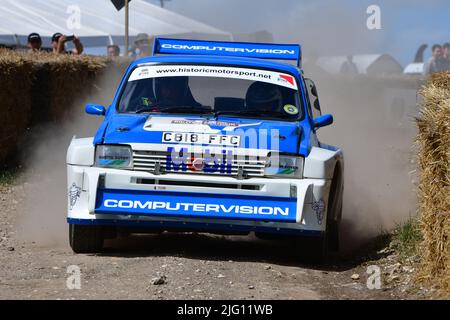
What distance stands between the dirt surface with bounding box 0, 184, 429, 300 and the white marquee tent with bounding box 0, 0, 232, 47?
15115 millimetres

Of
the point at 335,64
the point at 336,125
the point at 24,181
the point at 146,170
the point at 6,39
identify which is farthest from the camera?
the point at 335,64

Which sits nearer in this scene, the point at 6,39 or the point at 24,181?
the point at 24,181

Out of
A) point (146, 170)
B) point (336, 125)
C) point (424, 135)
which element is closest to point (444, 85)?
point (424, 135)

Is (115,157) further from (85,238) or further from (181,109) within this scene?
(181,109)

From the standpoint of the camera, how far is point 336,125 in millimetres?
20484

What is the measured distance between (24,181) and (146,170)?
602cm

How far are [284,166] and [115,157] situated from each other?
4.48 ft

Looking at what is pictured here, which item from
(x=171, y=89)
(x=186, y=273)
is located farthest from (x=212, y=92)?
(x=186, y=273)

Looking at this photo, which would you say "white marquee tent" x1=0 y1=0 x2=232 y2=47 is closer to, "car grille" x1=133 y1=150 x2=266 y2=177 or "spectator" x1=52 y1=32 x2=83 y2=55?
"spectator" x1=52 y1=32 x2=83 y2=55

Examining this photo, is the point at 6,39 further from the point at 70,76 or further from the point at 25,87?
the point at 25,87

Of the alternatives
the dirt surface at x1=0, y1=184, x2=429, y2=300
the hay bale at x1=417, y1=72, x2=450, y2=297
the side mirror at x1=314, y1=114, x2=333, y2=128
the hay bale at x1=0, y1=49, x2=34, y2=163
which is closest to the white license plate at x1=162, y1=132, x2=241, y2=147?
the dirt surface at x1=0, y1=184, x2=429, y2=300

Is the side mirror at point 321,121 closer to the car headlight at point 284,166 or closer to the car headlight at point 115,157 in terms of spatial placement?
the car headlight at point 284,166

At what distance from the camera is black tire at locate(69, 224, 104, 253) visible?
850cm

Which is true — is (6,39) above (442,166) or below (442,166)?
above
